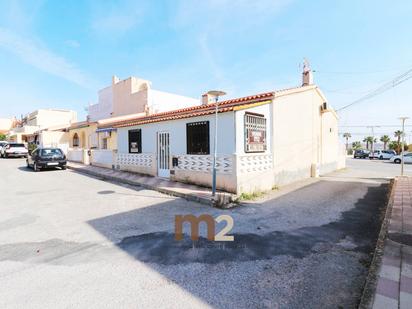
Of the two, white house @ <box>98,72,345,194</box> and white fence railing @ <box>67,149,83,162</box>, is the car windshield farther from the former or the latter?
white house @ <box>98,72,345,194</box>

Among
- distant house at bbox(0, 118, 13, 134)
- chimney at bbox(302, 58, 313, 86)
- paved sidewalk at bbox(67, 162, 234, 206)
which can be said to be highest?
distant house at bbox(0, 118, 13, 134)

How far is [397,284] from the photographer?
9.26 feet

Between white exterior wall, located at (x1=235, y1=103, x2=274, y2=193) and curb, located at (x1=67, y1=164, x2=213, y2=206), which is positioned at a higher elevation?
white exterior wall, located at (x1=235, y1=103, x2=274, y2=193)

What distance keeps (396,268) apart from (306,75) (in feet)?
44.7

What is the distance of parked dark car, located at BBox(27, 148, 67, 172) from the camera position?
50.2ft

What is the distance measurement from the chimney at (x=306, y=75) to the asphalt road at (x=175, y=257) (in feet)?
30.8

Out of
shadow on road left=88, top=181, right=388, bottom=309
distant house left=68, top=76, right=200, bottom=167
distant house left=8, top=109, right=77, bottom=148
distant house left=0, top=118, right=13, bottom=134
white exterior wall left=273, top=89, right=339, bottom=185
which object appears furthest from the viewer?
distant house left=0, top=118, right=13, bottom=134

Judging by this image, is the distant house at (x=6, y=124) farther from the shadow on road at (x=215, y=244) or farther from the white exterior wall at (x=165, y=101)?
the shadow on road at (x=215, y=244)

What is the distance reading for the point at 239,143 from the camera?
858 cm

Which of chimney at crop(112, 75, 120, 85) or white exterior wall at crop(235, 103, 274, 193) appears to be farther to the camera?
chimney at crop(112, 75, 120, 85)

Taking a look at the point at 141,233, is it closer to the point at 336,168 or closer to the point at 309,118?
the point at 309,118

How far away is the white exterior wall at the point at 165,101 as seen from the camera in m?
22.5

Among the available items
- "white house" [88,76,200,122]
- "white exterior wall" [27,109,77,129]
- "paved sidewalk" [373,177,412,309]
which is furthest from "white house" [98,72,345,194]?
"white exterior wall" [27,109,77,129]

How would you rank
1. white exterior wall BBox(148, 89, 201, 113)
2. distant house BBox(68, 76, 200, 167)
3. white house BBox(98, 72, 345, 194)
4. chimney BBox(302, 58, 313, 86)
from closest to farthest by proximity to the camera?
white house BBox(98, 72, 345, 194)
chimney BBox(302, 58, 313, 86)
distant house BBox(68, 76, 200, 167)
white exterior wall BBox(148, 89, 201, 113)
